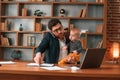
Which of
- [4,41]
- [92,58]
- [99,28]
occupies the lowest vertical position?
[4,41]

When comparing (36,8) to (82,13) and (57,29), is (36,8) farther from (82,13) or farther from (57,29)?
(57,29)

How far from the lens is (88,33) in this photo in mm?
6488

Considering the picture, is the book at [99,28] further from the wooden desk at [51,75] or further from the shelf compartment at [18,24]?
the wooden desk at [51,75]

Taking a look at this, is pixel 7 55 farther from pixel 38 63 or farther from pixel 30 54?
pixel 38 63

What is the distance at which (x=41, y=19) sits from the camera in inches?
270

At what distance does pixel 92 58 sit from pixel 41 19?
4.07 metres

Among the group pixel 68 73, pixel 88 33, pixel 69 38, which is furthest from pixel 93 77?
pixel 88 33

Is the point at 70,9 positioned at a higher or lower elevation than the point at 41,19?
higher

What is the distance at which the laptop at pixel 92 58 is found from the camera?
2.85 metres

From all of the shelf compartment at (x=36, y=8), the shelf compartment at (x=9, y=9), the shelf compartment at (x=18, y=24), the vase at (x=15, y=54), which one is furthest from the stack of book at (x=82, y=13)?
the vase at (x=15, y=54)

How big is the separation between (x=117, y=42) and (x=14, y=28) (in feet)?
8.50

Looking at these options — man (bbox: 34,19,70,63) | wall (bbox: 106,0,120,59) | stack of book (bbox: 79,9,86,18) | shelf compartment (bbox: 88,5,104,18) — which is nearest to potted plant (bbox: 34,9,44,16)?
stack of book (bbox: 79,9,86,18)

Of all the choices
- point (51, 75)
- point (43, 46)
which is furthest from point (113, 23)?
point (51, 75)

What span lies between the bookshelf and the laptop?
3.41 meters
